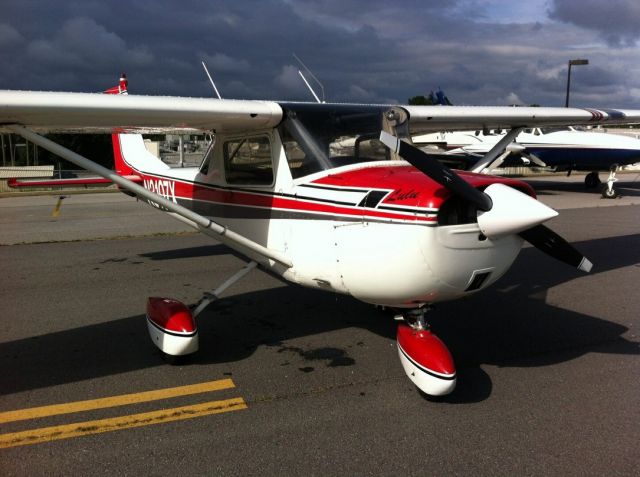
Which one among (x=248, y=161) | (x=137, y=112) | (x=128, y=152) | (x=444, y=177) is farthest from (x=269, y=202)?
(x=128, y=152)

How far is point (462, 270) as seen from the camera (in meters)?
3.15

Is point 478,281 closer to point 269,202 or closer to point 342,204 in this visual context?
point 342,204

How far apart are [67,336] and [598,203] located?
14.7 m

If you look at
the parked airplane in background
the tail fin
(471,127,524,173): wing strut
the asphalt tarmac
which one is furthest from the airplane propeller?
the parked airplane in background

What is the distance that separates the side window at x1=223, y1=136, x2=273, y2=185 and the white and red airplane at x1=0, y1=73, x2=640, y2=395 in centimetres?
1

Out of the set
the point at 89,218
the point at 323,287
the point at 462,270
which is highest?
the point at 462,270

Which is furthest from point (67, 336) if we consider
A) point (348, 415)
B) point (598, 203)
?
point (598, 203)

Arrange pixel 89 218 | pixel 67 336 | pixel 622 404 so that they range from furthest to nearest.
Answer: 1. pixel 89 218
2. pixel 67 336
3. pixel 622 404

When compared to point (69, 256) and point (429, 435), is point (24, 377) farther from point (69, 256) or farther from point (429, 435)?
point (69, 256)

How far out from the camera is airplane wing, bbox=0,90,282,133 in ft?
11.3

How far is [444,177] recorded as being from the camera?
3.01 m

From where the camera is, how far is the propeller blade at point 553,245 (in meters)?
3.71

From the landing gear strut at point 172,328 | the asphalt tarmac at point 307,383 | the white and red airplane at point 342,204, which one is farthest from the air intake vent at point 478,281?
the landing gear strut at point 172,328

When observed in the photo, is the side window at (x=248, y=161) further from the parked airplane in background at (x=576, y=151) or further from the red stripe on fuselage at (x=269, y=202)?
the parked airplane in background at (x=576, y=151)
